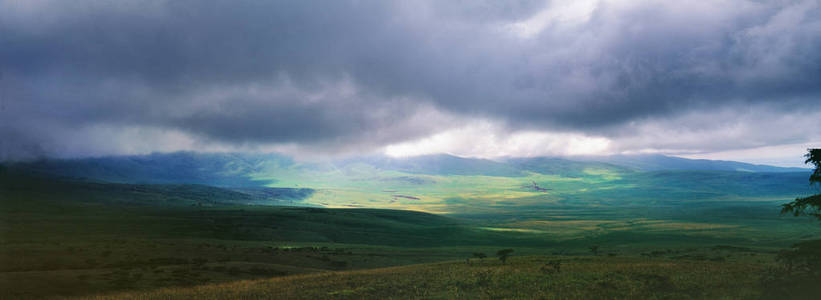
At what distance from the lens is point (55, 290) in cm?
3319

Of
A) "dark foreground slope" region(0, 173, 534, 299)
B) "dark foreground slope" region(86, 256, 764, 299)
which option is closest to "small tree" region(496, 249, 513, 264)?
"dark foreground slope" region(86, 256, 764, 299)

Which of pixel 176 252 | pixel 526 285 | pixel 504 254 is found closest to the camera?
pixel 526 285

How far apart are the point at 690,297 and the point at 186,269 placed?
47907 millimetres

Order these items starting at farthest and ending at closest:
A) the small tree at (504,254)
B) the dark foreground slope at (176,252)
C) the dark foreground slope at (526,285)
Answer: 1. the small tree at (504,254)
2. the dark foreground slope at (176,252)
3. the dark foreground slope at (526,285)

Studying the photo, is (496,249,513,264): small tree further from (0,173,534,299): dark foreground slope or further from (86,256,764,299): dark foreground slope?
(0,173,534,299): dark foreground slope

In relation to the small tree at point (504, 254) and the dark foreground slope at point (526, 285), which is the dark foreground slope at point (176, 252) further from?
the small tree at point (504, 254)

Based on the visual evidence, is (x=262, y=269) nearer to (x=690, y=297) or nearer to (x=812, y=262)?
(x=690, y=297)

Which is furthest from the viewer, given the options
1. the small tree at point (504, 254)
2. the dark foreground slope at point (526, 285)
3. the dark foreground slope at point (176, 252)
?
the small tree at point (504, 254)

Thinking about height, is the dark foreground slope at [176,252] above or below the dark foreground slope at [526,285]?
below

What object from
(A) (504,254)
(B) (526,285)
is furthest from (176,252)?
(B) (526,285)

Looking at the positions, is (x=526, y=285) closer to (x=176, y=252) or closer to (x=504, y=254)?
(x=504, y=254)

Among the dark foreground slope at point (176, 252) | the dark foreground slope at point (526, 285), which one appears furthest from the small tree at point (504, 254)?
the dark foreground slope at point (176, 252)

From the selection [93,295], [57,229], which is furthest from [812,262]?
[57,229]

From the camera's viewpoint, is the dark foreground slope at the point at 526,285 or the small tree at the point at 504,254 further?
the small tree at the point at 504,254
